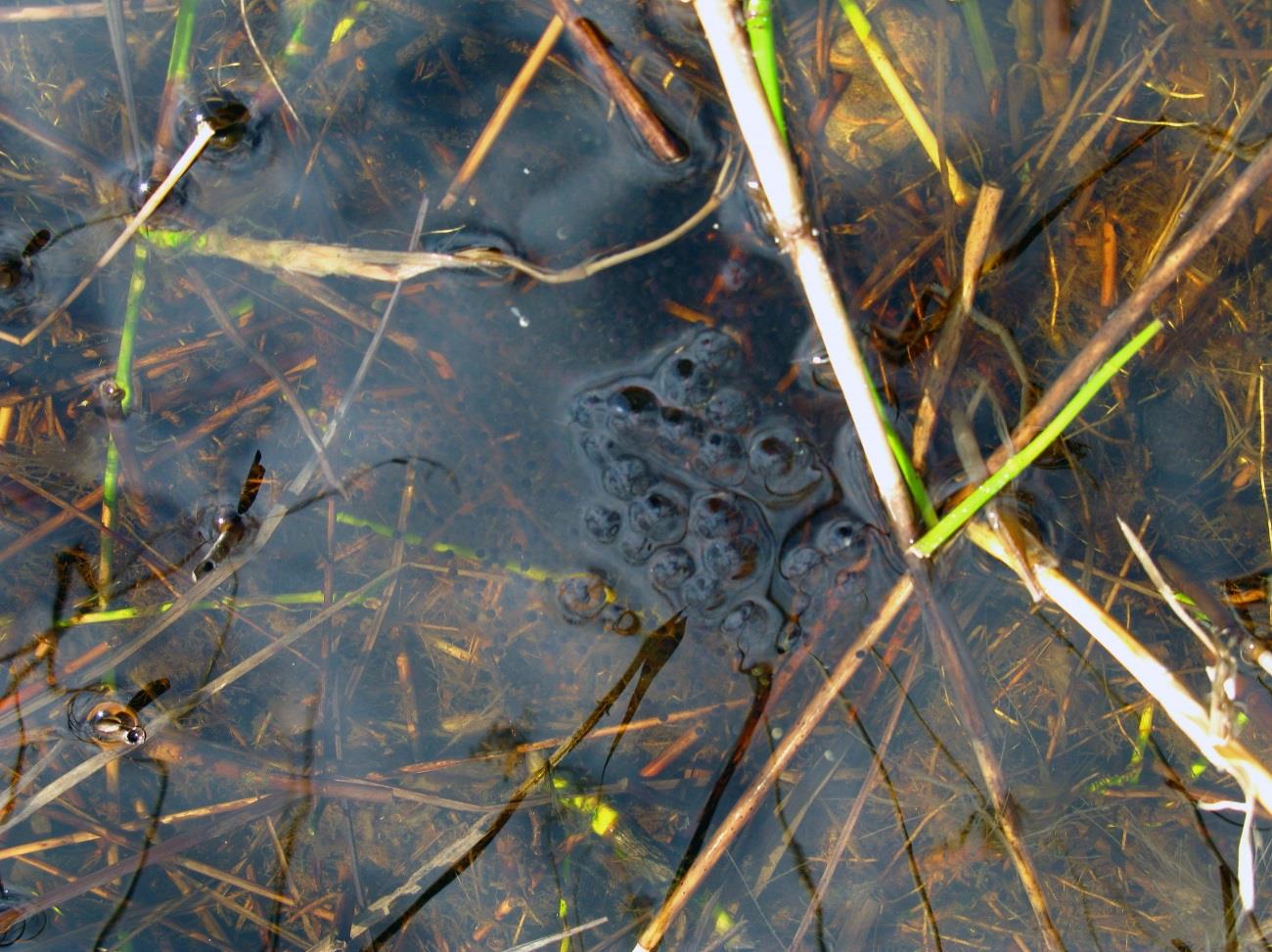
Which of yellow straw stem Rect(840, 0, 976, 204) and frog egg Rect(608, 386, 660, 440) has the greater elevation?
yellow straw stem Rect(840, 0, 976, 204)

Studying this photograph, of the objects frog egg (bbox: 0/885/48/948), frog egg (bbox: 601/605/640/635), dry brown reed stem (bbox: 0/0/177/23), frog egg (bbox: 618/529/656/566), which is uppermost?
dry brown reed stem (bbox: 0/0/177/23)

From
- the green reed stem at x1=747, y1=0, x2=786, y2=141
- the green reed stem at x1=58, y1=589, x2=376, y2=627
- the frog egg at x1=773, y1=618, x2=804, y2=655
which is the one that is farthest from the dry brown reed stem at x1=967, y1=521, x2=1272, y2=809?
the green reed stem at x1=58, y1=589, x2=376, y2=627

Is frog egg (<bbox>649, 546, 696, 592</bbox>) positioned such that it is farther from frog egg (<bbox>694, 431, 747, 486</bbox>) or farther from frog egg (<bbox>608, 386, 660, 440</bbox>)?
frog egg (<bbox>608, 386, 660, 440</bbox>)

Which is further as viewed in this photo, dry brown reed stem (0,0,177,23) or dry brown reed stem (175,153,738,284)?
dry brown reed stem (0,0,177,23)

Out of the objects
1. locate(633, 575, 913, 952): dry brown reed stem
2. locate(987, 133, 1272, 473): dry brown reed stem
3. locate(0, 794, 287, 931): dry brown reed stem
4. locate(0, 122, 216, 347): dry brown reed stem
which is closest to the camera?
Result: locate(987, 133, 1272, 473): dry brown reed stem

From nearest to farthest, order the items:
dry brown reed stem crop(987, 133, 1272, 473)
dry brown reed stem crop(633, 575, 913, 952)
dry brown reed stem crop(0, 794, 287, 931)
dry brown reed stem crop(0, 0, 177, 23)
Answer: dry brown reed stem crop(987, 133, 1272, 473), dry brown reed stem crop(633, 575, 913, 952), dry brown reed stem crop(0, 0, 177, 23), dry brown reed stem crop(0, 794, 287, 931)

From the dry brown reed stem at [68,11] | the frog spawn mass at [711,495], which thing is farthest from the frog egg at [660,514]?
the dry brown reed stem at [68,11]

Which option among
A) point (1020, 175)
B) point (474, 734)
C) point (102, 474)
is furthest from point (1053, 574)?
point (102, 474)
